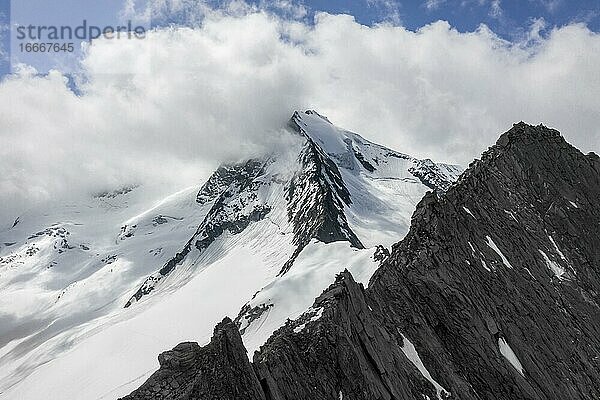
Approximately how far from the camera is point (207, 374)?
89.4 feet

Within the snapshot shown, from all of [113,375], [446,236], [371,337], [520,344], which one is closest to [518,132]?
[446,236]

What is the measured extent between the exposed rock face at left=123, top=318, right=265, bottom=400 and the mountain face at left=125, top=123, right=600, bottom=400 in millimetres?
89

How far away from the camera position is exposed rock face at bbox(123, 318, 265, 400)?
26672 mm

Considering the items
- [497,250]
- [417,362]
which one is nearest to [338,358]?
[417,362]

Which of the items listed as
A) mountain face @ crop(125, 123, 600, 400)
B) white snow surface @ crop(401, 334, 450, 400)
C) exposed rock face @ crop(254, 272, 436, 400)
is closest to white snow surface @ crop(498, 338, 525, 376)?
mountain face @ crop(125, 123, 600, 400)

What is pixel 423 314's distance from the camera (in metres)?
39.2

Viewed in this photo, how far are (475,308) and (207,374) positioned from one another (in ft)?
68.4

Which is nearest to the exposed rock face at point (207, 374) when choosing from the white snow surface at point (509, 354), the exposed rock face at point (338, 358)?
the exposed rock face at point (338, 358)

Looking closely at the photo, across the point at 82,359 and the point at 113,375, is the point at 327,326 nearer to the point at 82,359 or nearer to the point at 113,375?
the point at 113,375

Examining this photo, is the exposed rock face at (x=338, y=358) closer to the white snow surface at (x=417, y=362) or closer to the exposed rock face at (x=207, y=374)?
the white snow surface at (x=417, y=362)

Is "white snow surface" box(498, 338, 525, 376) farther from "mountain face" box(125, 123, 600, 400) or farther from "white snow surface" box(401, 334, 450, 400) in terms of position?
"white snow surface" box(401, 334, 450, 400)

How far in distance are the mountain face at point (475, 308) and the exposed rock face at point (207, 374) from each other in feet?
0.29

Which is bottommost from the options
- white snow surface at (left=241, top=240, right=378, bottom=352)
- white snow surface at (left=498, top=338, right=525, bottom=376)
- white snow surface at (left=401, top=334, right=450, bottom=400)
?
white snow surface at (left=498, top=338, right=525, bottom=376)

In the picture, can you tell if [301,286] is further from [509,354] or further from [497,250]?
[509,354]
